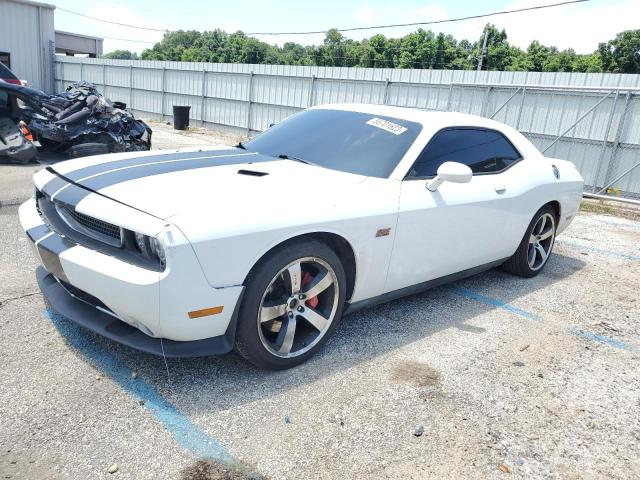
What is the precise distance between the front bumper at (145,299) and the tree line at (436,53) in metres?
41.6

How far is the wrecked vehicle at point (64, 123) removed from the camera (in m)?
8.71

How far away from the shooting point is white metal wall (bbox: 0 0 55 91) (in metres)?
23.6

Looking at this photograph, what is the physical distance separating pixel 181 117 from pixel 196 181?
1661 centimetres

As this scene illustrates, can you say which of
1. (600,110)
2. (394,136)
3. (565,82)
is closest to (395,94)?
(565,82)

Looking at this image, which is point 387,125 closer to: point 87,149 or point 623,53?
point 87,149

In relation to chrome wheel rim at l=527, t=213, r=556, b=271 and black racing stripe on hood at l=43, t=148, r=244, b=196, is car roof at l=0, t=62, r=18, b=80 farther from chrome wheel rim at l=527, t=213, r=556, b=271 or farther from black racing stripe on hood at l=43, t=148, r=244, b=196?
chrome wheel rim at l=527, t=213, r=556, b=271

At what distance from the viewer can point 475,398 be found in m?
2.94

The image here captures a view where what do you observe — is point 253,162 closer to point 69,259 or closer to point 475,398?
point 69,259

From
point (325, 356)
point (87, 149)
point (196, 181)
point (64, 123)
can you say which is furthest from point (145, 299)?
point (64, 123)

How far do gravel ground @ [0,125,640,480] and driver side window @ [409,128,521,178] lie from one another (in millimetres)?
1162

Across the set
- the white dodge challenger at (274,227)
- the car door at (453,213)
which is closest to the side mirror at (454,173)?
the white dodge challenger at (274,227)

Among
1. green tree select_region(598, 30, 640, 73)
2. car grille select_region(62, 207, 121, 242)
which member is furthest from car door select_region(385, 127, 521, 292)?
green tree select_region(598, 30, 640, 73)

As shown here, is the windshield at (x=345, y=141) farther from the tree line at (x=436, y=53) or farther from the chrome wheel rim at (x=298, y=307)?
the tree line at (x=436, y=53)

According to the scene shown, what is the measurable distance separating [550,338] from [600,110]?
8.98 metres
